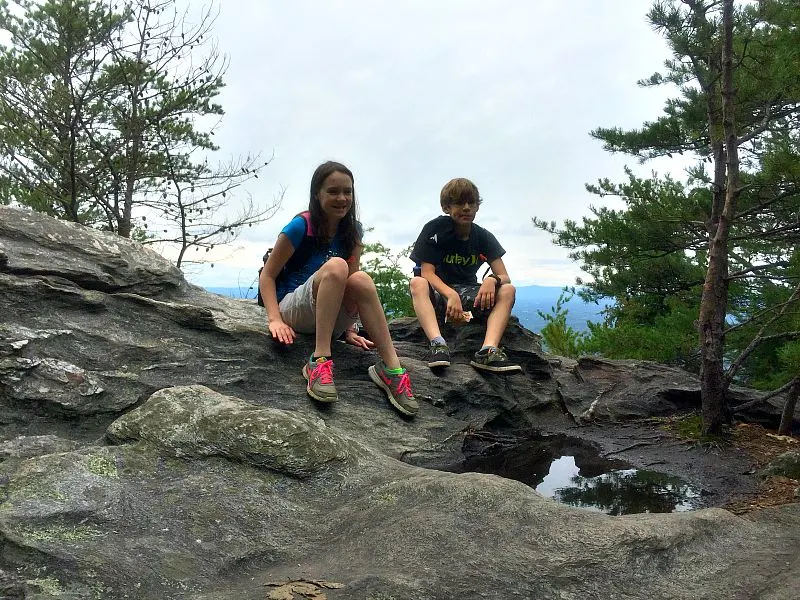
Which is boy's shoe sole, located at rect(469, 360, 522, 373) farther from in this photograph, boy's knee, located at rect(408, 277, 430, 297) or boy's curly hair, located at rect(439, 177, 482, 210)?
boy's curly hair, located at rect(439, 177, 482, 210)

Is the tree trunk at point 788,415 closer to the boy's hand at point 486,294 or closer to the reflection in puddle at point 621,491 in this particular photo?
the reflection in puddle at point 621,491

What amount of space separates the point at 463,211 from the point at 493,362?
3.80 ft

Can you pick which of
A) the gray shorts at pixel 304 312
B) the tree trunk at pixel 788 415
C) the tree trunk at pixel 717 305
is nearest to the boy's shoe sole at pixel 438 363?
the gray shorts at pixel 304 312

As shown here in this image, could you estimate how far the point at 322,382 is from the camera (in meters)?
3.70

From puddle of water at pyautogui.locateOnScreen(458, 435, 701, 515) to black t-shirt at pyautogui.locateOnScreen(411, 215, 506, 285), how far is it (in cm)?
148

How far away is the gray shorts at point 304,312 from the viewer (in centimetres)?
392

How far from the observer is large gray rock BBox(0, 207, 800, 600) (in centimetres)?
186

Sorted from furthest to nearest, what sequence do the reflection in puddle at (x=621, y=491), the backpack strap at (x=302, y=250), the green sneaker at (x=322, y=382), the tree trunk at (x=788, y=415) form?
the tree trunk at (x=788, y=415)
the backpack strap at (x=302, y=250)
the green sneaker at (x=322, y=382)
the reflection in puddle at (x=621, y=491)

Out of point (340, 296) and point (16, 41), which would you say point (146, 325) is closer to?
point (340, 296)

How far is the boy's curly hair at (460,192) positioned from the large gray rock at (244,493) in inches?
62.0

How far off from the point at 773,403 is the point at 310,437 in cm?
405

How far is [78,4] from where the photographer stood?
34.8 ft

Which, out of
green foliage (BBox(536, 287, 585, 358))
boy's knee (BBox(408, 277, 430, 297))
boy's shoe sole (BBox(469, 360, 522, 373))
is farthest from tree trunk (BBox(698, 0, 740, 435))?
green foliage (BBox(536, 287, 585, 358))

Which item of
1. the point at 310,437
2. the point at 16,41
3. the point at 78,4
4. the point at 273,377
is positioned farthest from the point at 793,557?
the point at 16,41
